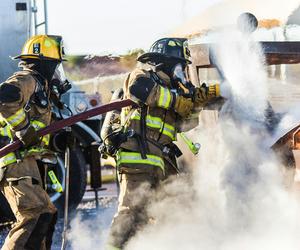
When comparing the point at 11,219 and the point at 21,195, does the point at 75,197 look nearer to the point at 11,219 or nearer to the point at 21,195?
the point at 11,219

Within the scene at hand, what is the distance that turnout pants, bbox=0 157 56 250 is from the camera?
17.6 feet

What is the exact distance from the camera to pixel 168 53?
5.76m

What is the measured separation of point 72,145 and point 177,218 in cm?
94

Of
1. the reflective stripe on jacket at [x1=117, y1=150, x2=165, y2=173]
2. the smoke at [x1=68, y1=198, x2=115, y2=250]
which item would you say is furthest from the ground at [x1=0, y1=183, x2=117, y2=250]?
the reflective stripe on jacket at [x1=117, y1=150, x2=165, y2=173]

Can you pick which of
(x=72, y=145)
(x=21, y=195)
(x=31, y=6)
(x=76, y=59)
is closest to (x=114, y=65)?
(x=76, y=59)

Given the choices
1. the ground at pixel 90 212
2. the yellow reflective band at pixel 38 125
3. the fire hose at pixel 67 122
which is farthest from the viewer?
the ground at pixel 90 212

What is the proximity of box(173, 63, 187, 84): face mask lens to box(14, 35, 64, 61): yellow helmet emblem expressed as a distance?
80cm

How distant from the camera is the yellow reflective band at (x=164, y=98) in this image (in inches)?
216

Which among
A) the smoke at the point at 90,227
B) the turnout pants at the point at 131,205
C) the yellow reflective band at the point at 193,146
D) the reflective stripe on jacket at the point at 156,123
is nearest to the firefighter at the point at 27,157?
the turnout pants at the point at 131,205

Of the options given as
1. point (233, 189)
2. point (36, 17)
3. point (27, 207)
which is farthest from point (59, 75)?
point (233, 189)

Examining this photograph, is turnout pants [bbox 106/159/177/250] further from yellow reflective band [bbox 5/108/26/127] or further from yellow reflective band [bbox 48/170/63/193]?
yellow reflective band [bbox 5/108/26/127]

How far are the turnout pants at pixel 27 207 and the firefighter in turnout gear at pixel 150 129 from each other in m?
0.50

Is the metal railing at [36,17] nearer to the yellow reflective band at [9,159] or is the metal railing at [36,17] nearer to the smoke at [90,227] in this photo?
the smoke at [90,227]

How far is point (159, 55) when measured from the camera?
5758mm
